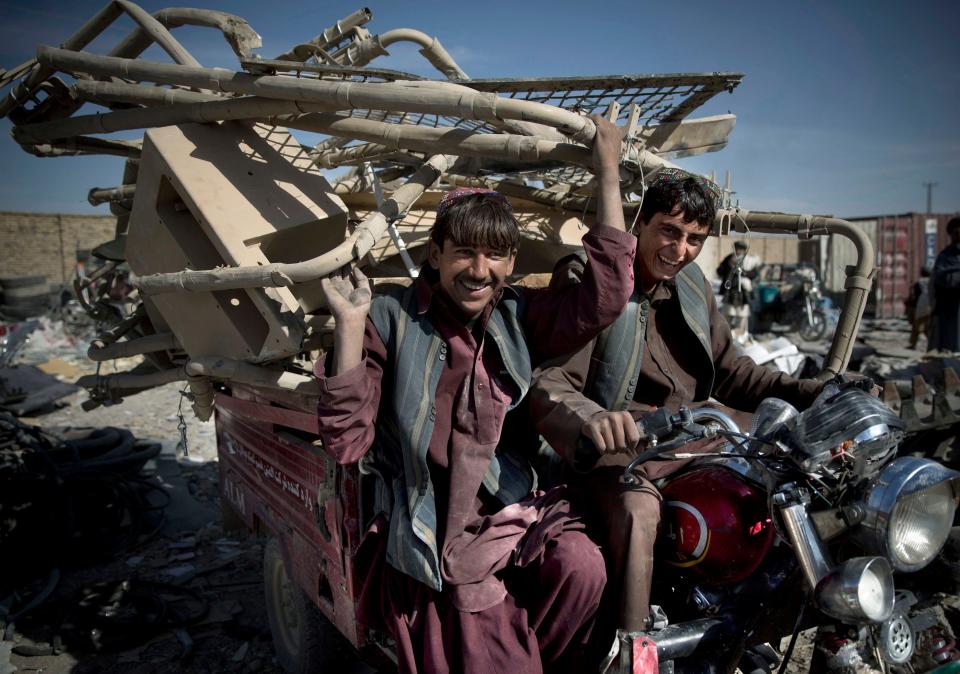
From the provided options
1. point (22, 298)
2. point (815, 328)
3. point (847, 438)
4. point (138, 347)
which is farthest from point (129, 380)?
point (22, 298)

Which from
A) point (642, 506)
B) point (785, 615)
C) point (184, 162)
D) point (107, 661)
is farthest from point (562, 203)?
point (107, 661)

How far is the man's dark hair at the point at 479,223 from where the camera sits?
6.43ft

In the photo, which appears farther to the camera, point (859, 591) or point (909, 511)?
point (909, 511)

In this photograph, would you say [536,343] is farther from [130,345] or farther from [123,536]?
[123,536]

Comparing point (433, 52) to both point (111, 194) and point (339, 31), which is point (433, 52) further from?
point (111, 194)

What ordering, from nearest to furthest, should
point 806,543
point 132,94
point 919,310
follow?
point 806,543 < point 132,94 < point 919,310

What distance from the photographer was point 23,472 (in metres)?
4.39

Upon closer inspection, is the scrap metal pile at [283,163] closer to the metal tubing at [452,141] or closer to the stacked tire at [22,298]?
the metal tubing at [452,141]

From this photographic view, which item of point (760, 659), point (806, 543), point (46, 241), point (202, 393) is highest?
point (46, 241)

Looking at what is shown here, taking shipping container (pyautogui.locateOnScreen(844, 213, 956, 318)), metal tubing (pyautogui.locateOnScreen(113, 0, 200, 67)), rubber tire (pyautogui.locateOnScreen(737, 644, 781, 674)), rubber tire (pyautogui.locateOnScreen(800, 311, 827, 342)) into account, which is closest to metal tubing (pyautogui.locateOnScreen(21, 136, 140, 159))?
metal tubing (pyautogui.locateOnScreen(113, 0, 200, 67))

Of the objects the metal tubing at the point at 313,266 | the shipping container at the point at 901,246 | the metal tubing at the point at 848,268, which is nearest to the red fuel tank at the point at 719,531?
the metal tubing at the point at 848,268

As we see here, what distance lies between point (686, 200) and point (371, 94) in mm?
1091

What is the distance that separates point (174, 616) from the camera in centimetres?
364

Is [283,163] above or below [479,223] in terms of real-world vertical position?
above
